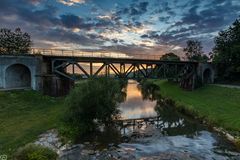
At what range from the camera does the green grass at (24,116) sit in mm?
22014

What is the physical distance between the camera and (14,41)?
79.2 m

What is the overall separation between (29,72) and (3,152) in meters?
33.1

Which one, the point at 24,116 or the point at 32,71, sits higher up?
the point at 32,71

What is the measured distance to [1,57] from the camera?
137 feet

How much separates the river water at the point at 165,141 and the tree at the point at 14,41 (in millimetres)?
57260

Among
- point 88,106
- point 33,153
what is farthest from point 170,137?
point 33,153

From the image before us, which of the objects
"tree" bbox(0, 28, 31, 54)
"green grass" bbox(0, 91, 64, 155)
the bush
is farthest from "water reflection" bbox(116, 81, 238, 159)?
"tree" bbox(0, 28, 31, 54)

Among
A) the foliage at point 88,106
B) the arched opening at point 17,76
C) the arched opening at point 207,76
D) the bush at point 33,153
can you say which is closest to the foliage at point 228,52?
the arched opening at point 207,76

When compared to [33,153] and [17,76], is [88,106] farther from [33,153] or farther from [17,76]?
[17,76]

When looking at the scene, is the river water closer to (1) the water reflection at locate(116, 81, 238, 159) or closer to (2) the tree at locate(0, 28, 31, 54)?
(1) the water reflection at locate(116, 81, 238, 159)

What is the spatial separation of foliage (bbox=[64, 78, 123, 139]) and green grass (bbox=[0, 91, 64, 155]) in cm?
327

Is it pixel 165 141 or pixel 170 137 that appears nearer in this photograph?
pixel 165 141

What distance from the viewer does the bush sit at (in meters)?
17.2

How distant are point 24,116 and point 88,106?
1067 centimetres
